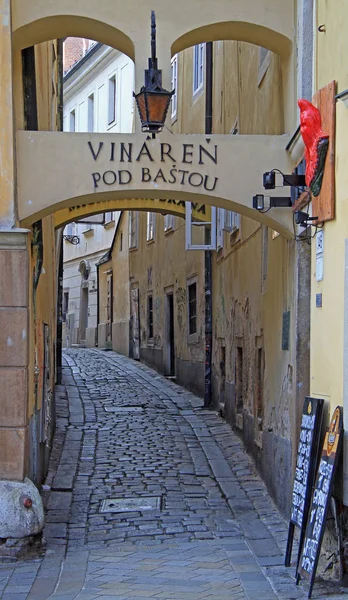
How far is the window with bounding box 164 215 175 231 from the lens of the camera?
69.9 feet

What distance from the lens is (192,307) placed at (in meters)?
19.6

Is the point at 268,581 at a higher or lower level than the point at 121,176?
lower

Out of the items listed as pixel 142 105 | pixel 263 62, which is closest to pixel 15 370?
pixel 142 105

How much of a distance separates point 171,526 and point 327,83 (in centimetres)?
469

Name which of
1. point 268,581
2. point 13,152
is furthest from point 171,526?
point 13,152

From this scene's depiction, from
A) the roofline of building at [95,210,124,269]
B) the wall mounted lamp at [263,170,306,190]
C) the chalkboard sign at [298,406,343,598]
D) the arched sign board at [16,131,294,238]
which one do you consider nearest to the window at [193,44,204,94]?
the roofline of building at [95,210,124,269]

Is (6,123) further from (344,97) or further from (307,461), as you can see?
(307,461)

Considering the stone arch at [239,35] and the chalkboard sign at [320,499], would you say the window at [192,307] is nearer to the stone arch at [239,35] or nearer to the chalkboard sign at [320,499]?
the stone arch at [239,35]

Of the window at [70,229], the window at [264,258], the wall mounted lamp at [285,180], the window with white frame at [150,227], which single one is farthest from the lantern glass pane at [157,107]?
the window at [70,229]

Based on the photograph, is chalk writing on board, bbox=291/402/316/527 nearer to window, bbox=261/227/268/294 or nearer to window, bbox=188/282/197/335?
window, bbox=261/227/268/294

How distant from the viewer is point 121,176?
9.19 meters

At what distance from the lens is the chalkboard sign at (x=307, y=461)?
24.2 ft

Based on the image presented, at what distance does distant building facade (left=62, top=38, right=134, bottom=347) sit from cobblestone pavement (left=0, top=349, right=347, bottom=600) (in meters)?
14.9

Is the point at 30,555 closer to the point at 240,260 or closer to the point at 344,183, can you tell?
the point at 344,183
